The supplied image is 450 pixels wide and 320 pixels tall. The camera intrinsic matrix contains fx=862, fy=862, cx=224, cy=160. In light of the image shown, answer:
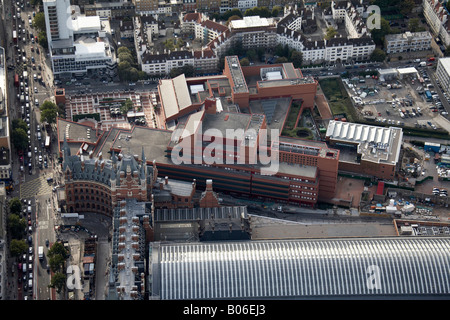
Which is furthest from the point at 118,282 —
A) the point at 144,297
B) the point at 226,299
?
the point at 226,299
